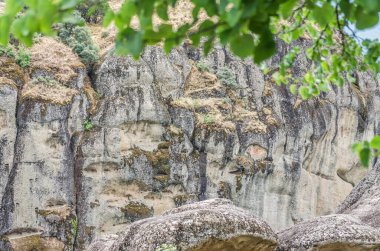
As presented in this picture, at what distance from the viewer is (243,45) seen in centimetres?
269

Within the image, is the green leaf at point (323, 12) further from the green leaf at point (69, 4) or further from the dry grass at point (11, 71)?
the dry grass at point (11, 71)

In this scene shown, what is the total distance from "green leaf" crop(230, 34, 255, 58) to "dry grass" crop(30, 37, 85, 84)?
19059 millimetres

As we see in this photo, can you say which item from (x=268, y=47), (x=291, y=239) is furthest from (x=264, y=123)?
(x=268, y=47)

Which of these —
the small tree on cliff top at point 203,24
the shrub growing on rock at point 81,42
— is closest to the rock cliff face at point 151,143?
the shrub growing on rock at point 81,42

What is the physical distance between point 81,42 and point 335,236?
16.2m

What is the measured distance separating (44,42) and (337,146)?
1204cm

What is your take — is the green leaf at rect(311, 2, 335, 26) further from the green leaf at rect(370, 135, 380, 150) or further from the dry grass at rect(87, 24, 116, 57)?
the dry grass at rect(87, 24, 116, 57)

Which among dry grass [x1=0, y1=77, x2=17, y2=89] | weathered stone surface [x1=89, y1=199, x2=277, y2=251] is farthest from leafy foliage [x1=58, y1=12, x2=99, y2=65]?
weathered stone surface [x1=89, y1=199, x2=277, y2=251]

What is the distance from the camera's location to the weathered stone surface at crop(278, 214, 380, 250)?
348 inches

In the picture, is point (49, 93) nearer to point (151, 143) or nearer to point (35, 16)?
point (151, 143)

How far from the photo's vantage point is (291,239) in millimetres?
9367

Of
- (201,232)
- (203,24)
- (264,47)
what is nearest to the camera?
(264,47)

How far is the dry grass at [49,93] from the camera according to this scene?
20.1 metres

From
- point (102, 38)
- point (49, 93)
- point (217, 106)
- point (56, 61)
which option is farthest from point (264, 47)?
point (102, 38)
